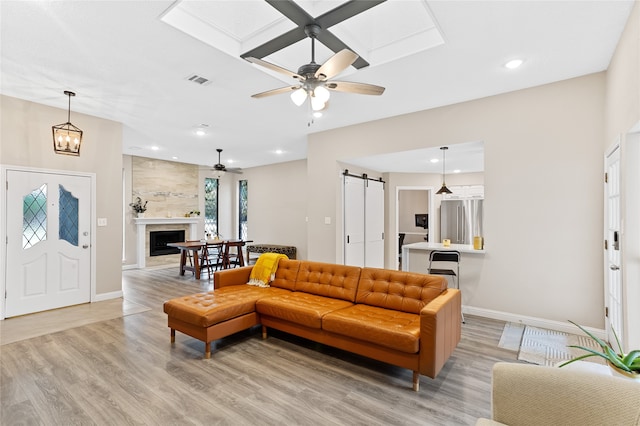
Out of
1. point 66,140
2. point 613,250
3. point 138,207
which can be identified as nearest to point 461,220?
point 613,250

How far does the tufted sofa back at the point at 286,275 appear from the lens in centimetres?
398

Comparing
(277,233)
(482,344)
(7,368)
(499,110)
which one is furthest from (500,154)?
(277,233)

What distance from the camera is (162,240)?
8.65 metres

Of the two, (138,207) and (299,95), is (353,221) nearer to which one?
(299,95)

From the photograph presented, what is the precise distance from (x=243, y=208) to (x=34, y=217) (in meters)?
6.25

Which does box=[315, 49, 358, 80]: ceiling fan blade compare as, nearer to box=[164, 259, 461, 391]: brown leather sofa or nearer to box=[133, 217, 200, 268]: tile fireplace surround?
box=[164, 259, 461, 391]: brown leather sofa

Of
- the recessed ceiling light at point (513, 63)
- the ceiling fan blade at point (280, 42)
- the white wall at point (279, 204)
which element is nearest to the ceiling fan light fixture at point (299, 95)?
the ceiling fan blade at point (280, 42)

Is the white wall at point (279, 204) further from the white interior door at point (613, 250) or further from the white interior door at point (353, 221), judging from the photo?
the white interior door at point (613, 250)

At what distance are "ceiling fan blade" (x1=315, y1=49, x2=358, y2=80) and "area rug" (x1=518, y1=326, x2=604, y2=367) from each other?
3.04 m

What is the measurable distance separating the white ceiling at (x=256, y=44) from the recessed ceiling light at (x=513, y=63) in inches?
2.9

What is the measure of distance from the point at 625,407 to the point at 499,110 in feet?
12.5

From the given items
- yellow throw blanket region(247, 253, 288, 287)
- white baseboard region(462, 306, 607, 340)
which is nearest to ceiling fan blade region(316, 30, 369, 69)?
yellow throw blanket region(247, 253, 288, 287)

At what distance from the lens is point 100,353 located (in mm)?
3137

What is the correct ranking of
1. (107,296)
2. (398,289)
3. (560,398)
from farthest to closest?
(107,296) → (398,289) → (560,398)
